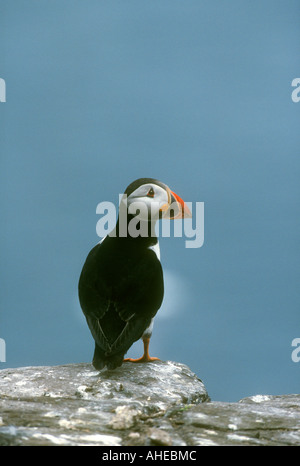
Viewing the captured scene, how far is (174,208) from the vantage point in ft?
18.2

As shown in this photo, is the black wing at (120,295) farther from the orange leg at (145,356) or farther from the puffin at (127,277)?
the orange leg at (145,356)

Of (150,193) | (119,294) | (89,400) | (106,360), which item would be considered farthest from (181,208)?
(89,400)

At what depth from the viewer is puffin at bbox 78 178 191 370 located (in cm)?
493

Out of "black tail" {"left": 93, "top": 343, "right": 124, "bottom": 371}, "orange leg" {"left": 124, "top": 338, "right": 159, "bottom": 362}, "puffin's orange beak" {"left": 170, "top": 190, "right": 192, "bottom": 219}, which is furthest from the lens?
"puffin's orange beak" {"left": 170, "top": 190, "right": 192, "bottom": 219}

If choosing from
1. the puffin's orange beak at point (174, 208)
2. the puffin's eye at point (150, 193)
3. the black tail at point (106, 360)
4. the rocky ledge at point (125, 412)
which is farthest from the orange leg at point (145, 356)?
the puffin's eye at point (150, 193)

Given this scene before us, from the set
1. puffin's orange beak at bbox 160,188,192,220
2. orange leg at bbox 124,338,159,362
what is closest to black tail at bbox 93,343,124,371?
orange leg at bbox 124,338,159,362

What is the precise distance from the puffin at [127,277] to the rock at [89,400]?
29 centimetres

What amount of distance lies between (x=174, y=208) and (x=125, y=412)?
259cm

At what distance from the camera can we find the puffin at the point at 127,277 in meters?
4.93

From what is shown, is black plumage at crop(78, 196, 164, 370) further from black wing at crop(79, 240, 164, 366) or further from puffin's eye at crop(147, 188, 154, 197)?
puffin's eye at crop(147, 188, 154, 197)

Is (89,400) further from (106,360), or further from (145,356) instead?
(145,356)

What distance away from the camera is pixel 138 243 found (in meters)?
5.27
